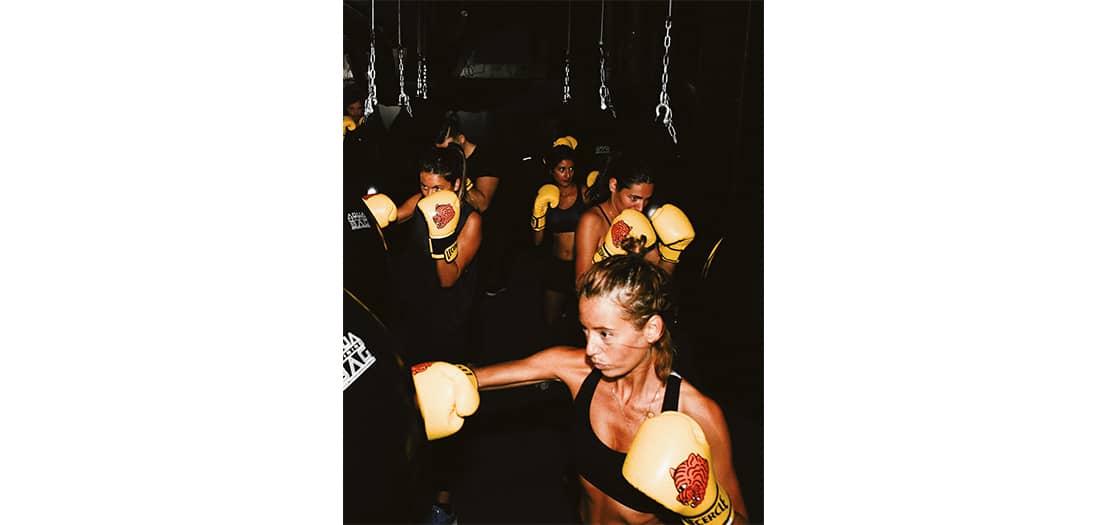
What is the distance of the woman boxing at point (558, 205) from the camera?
4.89 ft

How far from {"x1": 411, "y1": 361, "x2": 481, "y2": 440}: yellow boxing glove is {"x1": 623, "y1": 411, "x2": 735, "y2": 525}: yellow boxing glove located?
0.34 meters

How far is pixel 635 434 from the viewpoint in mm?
1391

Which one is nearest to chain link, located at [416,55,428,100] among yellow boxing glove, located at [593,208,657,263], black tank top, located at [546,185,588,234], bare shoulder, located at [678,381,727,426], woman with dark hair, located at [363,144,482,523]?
woman with dark hair, located at [363,144,482,523]

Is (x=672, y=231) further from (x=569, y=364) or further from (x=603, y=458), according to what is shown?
(x=603, y=458)

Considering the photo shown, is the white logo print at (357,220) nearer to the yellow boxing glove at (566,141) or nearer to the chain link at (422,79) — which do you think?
the chain link at (422,79)

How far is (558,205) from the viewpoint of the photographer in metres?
1.51

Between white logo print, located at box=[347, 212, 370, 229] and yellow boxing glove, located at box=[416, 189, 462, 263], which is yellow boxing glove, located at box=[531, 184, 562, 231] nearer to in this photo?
yellow boxing glove, located at box=[416, 189, 462, 263]

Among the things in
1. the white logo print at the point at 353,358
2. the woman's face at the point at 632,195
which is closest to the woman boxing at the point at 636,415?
the woman's face at the point at 632,195

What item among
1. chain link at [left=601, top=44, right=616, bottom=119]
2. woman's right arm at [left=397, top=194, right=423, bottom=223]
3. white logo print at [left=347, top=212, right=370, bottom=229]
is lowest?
white logo print at [left=347, top=212, right=370, bottom=229]

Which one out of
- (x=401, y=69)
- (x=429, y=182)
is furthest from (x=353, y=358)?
(x=401, y=69)

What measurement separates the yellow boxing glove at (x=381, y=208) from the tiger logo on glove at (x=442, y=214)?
8cm

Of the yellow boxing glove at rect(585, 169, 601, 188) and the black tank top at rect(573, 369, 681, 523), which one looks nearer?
the black tank top at rect(573, 369, 681, 523)

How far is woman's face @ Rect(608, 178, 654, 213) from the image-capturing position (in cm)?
149

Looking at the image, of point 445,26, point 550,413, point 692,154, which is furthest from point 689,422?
point 445,26
